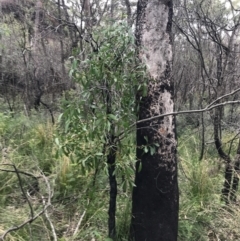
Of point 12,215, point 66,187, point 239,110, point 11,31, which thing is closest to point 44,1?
point 11,31

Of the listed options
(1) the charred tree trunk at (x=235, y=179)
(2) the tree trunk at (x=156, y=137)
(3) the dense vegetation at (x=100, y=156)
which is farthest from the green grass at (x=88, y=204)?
(2) the tree trunk at (x=156, y=137)

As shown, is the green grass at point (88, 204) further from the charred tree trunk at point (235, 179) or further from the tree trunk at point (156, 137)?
the tree trunk at point (156, 137)

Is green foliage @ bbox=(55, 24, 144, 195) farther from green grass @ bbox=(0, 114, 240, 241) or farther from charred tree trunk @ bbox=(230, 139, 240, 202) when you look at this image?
charred tree trunk @ bbox=(230, 139, 240, 202)

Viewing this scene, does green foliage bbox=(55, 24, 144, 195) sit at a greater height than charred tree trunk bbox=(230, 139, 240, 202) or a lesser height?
greater

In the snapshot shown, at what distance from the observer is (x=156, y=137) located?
10.1ft

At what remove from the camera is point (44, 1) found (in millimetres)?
9203

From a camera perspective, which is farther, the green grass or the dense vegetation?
the green grass

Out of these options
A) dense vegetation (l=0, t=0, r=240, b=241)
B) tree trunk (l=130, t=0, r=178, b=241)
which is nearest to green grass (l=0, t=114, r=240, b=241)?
dense vegetation (l=0, t=0, r=240, b=241)

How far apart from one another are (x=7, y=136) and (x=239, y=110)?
5382mm

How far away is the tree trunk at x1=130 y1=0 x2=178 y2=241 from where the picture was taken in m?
3.02

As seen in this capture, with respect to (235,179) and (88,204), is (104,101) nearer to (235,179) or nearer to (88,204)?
(88,204)

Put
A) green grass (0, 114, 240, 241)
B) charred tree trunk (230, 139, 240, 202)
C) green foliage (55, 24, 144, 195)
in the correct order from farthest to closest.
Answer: charred tree trunk (230, 139, 240, 202)
green grass (0, 114, 240, 241)
green foliage (55, 24, 144, 195)

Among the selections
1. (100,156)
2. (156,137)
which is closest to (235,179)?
(156,137)

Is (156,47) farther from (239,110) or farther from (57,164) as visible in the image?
(239,110)
